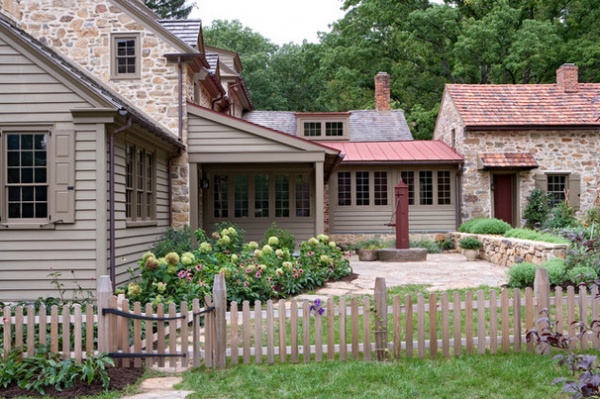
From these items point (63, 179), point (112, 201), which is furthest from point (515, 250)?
point (63, 179)

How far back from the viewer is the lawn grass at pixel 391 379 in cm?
484

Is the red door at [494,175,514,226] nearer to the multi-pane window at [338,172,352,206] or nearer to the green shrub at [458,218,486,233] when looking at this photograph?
the green shrub at [458,218,486,233]

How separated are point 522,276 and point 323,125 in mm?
13476

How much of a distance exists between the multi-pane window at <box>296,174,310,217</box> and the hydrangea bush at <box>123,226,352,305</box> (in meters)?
5.67

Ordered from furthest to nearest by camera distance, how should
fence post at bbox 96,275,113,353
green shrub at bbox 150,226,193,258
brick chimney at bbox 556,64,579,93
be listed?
brick chimney at bbox 556,64,579,93 → green shrub at bbox 150,226,193,258 → fence post at bbox 96,275,113,353

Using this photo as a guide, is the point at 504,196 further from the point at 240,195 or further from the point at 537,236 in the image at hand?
the point at 240,195

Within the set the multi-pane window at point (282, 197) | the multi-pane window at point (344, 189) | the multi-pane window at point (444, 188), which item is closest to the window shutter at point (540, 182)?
the multi-pane window at point (444, 188)

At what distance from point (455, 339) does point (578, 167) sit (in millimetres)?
15772

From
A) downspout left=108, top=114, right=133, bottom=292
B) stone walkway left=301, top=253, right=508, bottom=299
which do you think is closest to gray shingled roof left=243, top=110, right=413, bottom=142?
stone walkway left=301, top=253, right=508, bottom=299

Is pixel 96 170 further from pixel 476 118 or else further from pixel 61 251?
pixel 476 118

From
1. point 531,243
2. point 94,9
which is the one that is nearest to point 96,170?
point 94,9

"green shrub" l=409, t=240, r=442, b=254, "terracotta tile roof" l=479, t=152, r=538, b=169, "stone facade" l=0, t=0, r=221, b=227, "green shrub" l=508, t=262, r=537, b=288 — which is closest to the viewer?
"green shrub" l=508, t=262, r=537, b=288

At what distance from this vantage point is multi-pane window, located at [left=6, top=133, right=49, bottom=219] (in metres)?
8.51

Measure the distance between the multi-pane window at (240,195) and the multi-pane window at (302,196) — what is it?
1542mm
